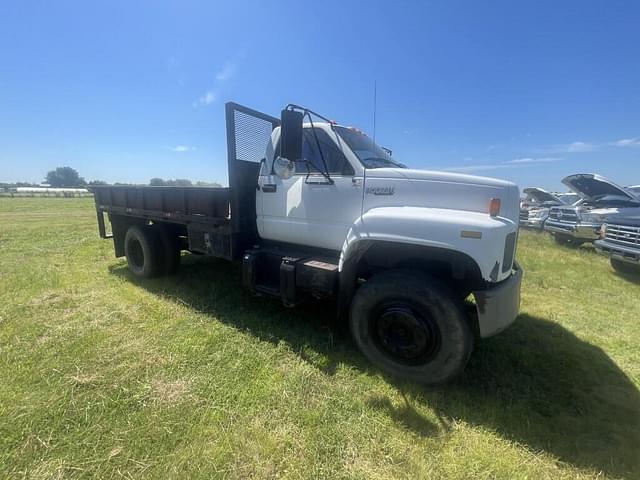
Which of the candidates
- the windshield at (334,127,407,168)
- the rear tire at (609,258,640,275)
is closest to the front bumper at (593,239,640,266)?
the rear tire at (609,258,640,275)

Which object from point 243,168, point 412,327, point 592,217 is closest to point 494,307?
point 412,327

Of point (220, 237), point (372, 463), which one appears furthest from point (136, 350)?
point (372, 463)

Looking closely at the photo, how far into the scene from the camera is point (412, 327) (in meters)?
2.59

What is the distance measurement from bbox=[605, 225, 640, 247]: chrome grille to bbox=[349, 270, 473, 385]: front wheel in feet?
18.4

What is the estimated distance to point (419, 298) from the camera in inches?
98.8

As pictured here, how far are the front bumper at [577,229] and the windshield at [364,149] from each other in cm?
718

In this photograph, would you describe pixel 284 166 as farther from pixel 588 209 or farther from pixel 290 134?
pixel 588 209

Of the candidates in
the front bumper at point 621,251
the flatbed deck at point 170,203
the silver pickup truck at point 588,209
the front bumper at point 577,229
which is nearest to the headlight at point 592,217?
the silver pickup truck at point 588,209

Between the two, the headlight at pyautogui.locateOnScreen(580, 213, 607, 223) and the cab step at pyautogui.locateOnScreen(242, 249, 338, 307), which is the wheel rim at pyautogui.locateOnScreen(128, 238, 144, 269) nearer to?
the cab step at pyautogui.locateOnScreen(242, 249, 338, 307)

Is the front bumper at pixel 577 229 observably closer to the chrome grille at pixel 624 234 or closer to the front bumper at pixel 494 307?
the chrome grille at pixel 624 234

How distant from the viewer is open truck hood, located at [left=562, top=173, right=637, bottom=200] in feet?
26.0

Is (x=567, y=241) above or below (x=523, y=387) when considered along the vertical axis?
above

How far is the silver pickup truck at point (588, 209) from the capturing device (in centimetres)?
766

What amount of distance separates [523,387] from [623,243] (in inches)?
208
